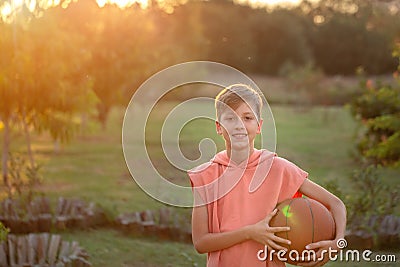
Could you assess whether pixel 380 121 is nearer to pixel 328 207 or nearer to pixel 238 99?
pixel 328 207

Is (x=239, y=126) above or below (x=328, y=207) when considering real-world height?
above

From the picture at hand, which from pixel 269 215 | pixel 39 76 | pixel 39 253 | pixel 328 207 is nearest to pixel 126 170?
pixel 39 76

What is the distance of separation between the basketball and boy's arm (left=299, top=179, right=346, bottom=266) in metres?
0.04

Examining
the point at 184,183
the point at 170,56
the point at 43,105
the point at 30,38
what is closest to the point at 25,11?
the point at 30,38

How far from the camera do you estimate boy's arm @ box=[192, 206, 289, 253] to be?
3.51 meters

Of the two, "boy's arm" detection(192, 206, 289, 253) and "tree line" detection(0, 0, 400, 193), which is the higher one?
"tree line" detection(0, 0, 400, 193)

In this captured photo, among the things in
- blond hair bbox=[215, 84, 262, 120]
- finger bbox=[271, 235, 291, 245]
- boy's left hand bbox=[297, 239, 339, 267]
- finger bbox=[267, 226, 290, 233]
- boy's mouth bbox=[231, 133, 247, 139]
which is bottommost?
boy's left hand bbox=[297, 239, 339, 267]

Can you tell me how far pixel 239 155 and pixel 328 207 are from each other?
0.60 m

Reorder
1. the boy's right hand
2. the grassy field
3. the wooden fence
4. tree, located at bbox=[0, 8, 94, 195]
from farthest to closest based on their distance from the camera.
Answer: tree, located at bbox=[0, 8, 94, 195], the grassy field, the wooden fence, the boy's right hand

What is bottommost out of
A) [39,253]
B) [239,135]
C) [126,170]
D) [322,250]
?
[126,170]

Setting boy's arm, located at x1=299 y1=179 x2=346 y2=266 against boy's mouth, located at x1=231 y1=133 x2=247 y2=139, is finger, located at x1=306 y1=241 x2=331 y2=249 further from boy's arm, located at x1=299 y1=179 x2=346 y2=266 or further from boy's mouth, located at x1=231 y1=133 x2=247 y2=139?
boy's mouth, located at x1=231 y1=133 x2=247 y2=139

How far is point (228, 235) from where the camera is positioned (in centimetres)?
358

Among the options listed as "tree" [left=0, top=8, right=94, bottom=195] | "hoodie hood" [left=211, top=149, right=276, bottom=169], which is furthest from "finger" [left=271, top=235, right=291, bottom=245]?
"tree" [left=0, top=8, right=94, bottom=195]

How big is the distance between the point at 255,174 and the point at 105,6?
16714 millimetres
